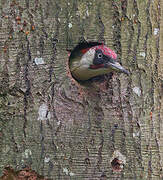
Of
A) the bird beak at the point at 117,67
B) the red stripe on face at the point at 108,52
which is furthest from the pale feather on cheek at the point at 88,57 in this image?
the bird beak at the point at 117,67

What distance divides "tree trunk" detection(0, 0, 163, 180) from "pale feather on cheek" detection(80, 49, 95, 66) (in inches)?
8.9

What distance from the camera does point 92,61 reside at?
4129 mm

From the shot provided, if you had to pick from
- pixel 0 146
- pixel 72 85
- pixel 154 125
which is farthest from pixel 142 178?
pixel 0 146

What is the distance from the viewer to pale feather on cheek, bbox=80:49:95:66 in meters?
4.03

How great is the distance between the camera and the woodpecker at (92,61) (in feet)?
12.5

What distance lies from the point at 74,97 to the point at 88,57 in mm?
583

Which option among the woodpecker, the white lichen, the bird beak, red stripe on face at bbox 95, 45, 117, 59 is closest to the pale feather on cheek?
the woodpecker

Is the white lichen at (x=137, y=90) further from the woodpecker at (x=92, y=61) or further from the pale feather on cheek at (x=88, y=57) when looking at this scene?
the pale feather on cheek at (x=88, y=57)

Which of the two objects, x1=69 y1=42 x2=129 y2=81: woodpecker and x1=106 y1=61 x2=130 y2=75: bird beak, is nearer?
x1=106 y1=61 x2=130 y2=75: bird beak

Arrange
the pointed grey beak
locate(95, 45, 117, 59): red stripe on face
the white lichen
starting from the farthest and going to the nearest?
1. the white lichen
2. locate(95, 45, 117, 59): red stripe on face
3. the pointed grey beak

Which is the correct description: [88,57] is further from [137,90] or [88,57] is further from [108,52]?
[137,90]

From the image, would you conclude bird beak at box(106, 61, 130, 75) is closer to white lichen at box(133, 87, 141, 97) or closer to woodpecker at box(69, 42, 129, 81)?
woodpecker at box(69, 42, 129, 81)

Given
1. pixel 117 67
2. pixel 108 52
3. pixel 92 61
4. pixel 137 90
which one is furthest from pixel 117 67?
pixel 92 61

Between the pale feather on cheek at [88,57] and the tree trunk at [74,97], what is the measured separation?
0.74 feet
